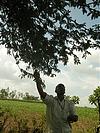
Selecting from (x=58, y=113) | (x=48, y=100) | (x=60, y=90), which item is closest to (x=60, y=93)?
(x=60, y=90)

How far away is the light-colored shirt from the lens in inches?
347

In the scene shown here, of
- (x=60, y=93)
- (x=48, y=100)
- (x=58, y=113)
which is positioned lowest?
(x=58, y=113)

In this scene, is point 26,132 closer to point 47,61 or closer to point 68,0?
point 47,61

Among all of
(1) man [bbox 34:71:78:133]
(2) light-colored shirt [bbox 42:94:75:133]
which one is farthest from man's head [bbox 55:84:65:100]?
(2) light-colored shirt [bbox 42:94:75:133]

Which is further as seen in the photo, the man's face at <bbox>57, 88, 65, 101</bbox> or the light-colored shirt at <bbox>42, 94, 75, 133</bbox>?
the man's face at <bbox>57, 88, 65, 101</bbox>

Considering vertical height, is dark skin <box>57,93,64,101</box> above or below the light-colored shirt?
above

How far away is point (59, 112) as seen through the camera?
29.4ft

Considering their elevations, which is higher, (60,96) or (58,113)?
(60,96)

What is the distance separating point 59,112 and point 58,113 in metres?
0.03

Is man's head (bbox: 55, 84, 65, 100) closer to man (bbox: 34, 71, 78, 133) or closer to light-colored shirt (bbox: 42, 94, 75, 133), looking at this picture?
man (bbox: 34, 71, 78, 133)

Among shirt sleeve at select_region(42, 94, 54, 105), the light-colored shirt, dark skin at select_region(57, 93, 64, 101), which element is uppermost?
dark skin at select_region(57, 93, 64, 101)

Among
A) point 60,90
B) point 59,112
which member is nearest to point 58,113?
point 59,112

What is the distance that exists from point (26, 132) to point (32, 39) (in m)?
5.32

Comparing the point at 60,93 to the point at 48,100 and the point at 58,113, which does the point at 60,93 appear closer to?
the point at 48,100
